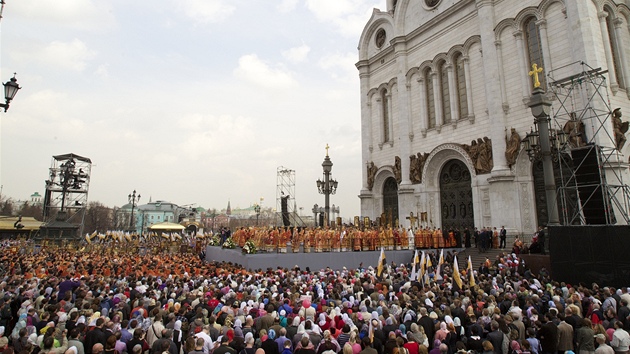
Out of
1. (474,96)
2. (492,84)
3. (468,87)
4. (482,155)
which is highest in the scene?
(468,87)

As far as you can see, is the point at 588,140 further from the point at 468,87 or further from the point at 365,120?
the point at 365,120

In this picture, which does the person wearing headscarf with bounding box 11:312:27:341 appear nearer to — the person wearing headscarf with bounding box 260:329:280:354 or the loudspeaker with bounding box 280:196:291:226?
the person wearing headscarf with bounding box 260:329:280:354

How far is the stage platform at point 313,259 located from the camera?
54.8 feet

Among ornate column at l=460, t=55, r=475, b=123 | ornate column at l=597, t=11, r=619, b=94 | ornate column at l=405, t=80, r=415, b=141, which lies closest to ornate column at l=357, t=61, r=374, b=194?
ornate column at l=405, t=80, r=415, b=141

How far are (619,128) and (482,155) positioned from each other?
6120mm

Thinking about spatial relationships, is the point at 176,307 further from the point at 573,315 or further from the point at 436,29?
the point at 436,29

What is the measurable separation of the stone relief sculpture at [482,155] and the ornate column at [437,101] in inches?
124

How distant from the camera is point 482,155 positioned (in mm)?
20641

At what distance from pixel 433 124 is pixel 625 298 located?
18.2 metres

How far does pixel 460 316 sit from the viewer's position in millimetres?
7020

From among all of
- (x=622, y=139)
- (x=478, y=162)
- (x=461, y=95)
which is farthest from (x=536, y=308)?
(x=461, y=95)

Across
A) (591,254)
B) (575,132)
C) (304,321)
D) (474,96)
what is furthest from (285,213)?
(304,321)

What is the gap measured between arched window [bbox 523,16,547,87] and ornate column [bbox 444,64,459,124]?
14.9 ft

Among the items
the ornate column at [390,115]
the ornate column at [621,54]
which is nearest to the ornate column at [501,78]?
the ornate column at [621,54]
